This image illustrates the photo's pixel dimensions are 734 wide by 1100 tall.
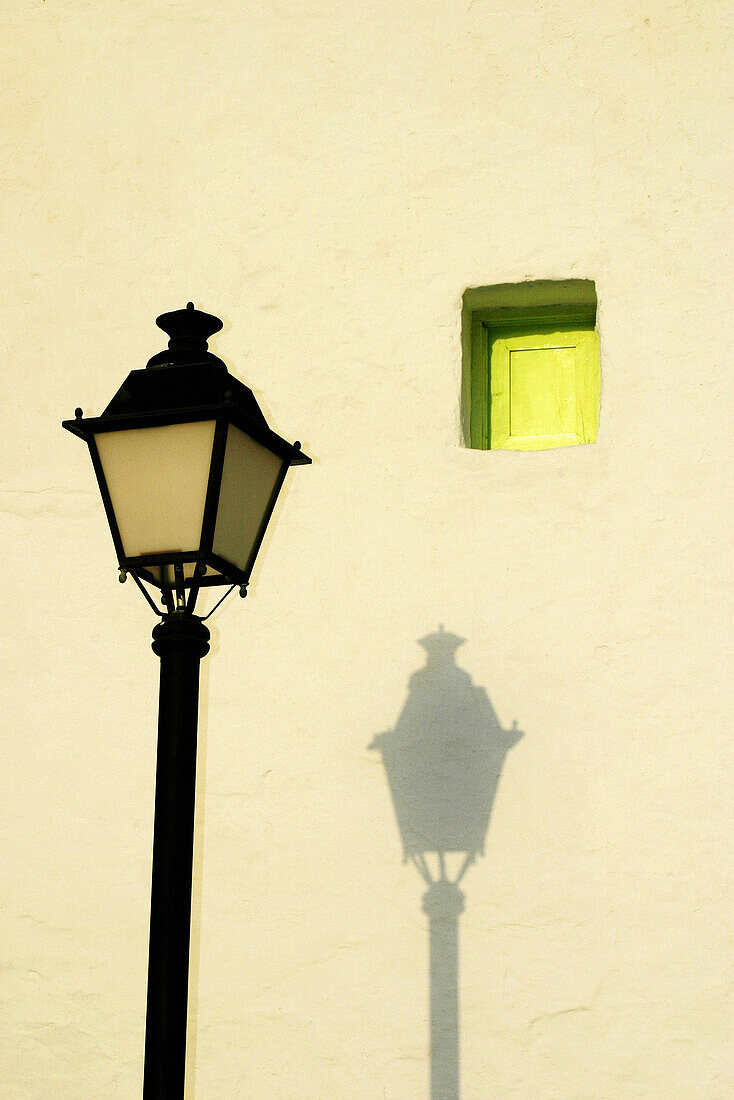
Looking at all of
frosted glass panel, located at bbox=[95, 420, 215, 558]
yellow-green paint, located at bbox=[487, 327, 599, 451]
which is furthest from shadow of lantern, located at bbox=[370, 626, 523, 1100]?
frosted glass panel, located at bbox=[95, 420, 215, 558]

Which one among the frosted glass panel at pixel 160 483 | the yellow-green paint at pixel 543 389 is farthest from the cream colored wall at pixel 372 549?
the frosted glass panel at pixel 160 483

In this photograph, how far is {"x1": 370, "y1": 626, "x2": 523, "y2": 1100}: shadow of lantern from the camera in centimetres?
312

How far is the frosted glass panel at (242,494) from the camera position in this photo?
2.13 meters

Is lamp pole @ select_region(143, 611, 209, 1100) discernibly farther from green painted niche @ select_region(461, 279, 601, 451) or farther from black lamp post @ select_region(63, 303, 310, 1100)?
green painted niche @ select_region(461, 279, 601, 451)

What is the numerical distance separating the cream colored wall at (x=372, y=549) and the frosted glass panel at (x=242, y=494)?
1188 mm

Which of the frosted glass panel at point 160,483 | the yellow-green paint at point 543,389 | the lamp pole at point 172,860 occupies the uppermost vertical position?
the yellow-green paint at point 543,389

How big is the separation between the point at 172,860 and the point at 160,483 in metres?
0.60

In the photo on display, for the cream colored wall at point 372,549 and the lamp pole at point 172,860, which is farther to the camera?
the cream colored wall at point 372,549

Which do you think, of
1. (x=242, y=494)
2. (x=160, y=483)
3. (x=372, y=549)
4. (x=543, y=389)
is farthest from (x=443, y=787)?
(x=160, y=483)

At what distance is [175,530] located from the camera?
2.11 m

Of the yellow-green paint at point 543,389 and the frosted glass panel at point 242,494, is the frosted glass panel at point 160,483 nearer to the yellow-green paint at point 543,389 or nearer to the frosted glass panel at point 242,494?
the frosted glass panel at point 242,494

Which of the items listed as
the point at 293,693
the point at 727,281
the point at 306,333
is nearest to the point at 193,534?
the point at 293,693

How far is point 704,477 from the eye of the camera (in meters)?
3.30

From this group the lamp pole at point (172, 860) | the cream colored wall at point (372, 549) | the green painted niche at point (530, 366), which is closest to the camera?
the lamp pole at point (172, 860)
